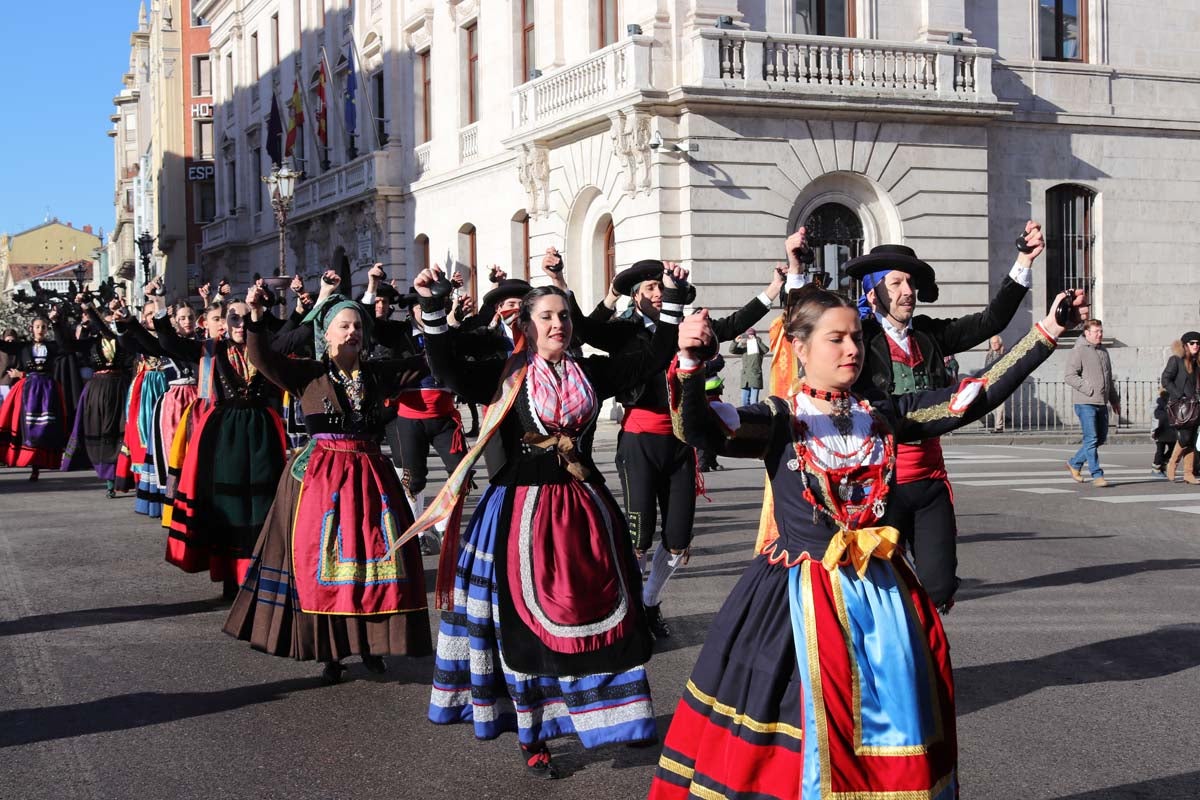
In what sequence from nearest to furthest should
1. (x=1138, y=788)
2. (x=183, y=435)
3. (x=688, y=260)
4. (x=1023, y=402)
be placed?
(x=1138, y=788), (x=183, y=435), (x=688, y=260), (x=1023, y=402)

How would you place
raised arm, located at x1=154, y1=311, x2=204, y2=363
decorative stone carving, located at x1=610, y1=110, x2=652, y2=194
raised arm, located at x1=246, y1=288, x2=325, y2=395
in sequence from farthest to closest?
decorative stone carving, located at x1=610, y1=110, x2=652, y2=194 → raised arm, located at x1=154, y1=311, x2=204, y2=363 → raised arm, located at x1=246, y1=288, x2=325, y2=395

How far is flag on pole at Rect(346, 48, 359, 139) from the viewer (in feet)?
130

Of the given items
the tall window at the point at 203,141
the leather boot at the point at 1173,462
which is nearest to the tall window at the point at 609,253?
the leather boot at the point at 1173,462

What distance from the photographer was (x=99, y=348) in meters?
17.0

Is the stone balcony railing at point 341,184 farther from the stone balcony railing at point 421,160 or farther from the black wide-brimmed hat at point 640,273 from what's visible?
the black wide-brimmed hat at point 640,273

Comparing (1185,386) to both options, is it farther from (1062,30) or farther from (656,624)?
(1062,30)

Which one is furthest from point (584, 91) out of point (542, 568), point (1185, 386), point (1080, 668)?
point (542, 568)

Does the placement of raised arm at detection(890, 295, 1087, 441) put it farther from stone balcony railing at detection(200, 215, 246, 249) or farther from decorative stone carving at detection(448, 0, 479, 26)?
stone balcony railing at detection(200, 215, 246, 249)

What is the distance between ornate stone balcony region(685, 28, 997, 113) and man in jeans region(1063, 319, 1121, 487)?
8.72 m

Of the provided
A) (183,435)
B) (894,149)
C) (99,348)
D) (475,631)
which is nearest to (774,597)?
(475,631)

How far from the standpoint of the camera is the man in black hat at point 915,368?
6531mm

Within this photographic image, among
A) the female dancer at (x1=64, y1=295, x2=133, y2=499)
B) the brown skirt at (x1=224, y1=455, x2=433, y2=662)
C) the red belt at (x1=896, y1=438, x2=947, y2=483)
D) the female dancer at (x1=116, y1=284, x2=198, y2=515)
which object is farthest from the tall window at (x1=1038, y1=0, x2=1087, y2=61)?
the brown skirt at (x1=224, y1=455, x2=433, y2=662)

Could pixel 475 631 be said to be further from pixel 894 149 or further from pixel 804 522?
pixel 894 149

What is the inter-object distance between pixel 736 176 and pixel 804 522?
20.6 meters
